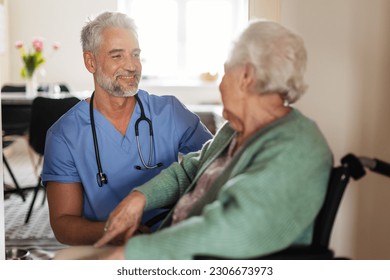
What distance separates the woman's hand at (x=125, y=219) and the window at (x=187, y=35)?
465 centimetres

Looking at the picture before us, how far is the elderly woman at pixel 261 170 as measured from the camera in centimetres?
112

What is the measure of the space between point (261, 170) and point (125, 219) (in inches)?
17.1

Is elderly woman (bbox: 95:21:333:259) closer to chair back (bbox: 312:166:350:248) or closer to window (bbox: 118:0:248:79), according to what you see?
chair back (bbox: 312:166:350:248)

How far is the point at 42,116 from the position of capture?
3451 mm

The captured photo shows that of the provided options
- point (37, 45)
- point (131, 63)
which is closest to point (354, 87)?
point (131, 63)

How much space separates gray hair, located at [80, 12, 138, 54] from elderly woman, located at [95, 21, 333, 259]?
0.54m

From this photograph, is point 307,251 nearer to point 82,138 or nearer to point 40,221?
point 82,138

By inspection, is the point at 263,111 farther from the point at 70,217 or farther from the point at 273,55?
the point at 70,217

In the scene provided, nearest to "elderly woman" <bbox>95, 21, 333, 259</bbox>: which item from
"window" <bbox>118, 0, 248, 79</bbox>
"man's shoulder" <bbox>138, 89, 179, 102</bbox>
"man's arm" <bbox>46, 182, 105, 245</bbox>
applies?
"man's arm" <bbox>46, 182, 105, 245</bbox>

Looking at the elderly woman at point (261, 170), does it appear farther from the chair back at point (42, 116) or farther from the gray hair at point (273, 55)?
the chair back at point (42, 116)

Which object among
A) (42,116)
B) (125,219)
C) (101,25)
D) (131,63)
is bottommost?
(42,116)

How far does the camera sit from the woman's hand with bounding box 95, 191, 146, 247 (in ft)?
4.58
